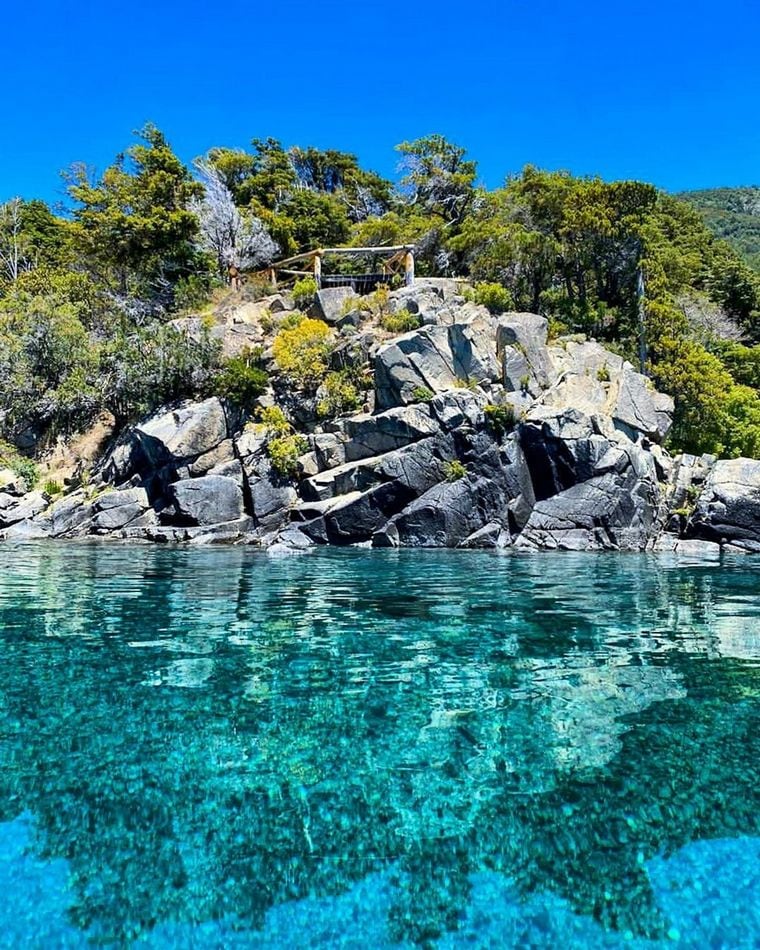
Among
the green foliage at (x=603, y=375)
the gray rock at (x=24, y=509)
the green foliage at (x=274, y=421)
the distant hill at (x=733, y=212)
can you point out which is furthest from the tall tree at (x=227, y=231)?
the distant hill at (x=733, y=212)

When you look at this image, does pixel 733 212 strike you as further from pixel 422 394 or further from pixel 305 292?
pixel 422 394

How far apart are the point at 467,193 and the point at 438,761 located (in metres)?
43.9

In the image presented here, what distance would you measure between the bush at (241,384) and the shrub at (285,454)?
10.5 feet

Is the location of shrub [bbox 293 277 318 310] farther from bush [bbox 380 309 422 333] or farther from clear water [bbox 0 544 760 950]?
clear water [bbox 0 544 760 950]

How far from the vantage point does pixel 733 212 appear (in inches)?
4754

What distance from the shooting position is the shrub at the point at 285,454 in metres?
27.4

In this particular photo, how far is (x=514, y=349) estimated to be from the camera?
92.4ft

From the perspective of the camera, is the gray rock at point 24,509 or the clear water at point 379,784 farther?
the gray rock at point 24,509

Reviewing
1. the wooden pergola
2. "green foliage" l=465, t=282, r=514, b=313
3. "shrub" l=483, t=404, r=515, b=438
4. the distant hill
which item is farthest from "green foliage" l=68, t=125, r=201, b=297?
the distant hill

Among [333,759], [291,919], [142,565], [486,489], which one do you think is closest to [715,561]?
[486,489]

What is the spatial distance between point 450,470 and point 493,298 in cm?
1045

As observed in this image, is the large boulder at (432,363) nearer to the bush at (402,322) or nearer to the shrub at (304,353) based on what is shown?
the bush at (402,322)

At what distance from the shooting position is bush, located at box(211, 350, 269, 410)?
2991cm

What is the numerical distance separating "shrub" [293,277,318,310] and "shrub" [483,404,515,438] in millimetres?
13900
